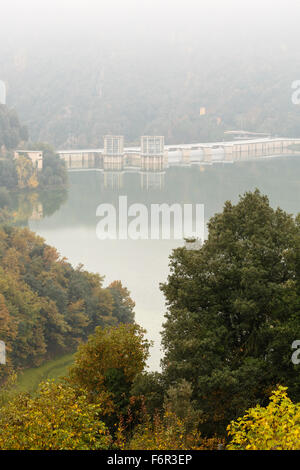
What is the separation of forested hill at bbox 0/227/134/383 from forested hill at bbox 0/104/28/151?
35358mm

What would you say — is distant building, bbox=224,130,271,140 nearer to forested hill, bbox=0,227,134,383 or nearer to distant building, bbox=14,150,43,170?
distant building, bbox=14,150,43,170

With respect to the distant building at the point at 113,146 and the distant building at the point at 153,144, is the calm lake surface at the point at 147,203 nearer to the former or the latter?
the distant building at the point at 153,144

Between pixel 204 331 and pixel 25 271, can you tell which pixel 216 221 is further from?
pixel 25 271

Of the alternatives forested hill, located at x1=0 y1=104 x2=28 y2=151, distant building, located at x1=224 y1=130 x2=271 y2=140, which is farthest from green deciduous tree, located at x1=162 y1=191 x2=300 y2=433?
distant building, located at x1=224 y1=130 x2=271 y2=140

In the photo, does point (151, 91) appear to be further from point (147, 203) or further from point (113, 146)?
point (147, 203)

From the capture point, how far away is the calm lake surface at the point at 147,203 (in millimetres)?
27689

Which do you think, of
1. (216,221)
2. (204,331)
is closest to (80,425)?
(204,331)

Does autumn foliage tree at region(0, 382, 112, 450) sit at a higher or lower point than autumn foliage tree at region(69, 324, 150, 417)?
lower

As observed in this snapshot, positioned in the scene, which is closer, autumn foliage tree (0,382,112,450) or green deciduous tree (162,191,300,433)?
autumn foliage tree (0,382,112,450)

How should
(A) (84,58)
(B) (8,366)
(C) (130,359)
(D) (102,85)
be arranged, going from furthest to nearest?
1. (A) (84,58)
2. (D) (102,85)
3. (B) (8,366)
4. (C) (130,359)

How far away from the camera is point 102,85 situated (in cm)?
10719

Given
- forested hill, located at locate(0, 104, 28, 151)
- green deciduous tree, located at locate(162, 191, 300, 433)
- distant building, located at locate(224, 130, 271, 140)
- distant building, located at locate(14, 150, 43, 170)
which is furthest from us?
distant building, located at locate(224, 130, 271, 140)

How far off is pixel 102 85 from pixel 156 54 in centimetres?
1782

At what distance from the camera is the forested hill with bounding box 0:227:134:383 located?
1964 cm
